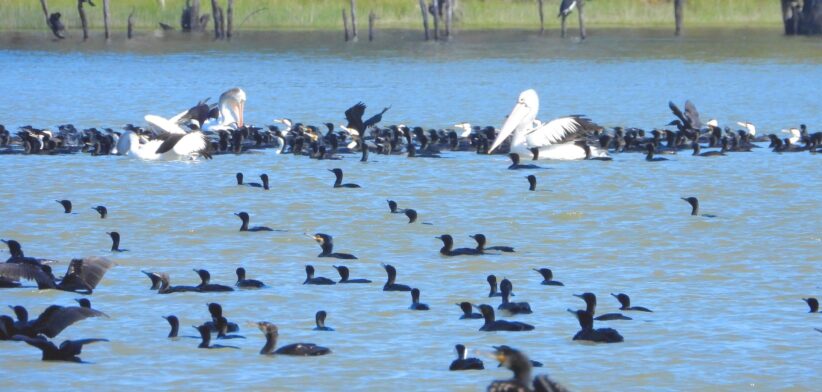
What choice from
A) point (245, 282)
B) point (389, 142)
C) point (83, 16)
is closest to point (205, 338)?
point (245, 282)

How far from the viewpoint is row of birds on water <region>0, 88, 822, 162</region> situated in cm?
2193

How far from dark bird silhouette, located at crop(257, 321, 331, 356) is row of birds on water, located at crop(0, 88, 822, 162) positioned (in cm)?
1111

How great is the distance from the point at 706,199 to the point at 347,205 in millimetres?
3665

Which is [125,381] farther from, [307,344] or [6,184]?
[6,184]

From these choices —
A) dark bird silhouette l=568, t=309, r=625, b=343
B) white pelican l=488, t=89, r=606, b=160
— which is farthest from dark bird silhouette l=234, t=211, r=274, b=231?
white pelican l=488, t=89, r=606, b=160

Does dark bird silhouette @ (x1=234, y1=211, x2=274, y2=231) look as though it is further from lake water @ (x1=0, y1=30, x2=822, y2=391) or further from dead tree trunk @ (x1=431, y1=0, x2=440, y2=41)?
dead tree trunk @ (x1=431, y1=0, x2=440, y2=41)

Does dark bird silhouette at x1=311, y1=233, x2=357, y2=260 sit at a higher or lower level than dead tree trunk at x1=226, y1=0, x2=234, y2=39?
lower

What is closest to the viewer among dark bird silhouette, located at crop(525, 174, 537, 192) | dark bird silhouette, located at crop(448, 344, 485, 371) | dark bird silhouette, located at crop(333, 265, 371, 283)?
dark bird silhouette, located at crop(448, 344, 485, 371)

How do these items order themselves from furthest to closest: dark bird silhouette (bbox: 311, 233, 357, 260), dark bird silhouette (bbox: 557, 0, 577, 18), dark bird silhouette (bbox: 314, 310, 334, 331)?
dark bird silhouette (bbox: 557, 0, 577, 18), dark bird silhouette (bbox: 311, 233, 357, 260), dark bird silhouette (bbox: 314, 310, 334, 331)

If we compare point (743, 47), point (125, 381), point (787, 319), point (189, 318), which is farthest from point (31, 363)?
point (743, 47)

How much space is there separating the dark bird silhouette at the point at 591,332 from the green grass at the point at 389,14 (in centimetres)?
5403

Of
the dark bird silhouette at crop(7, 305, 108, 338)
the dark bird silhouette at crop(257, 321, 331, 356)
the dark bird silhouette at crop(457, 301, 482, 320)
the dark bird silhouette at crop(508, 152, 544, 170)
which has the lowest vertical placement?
the dark bird silhouette at crop(508, 152, 544, 170)

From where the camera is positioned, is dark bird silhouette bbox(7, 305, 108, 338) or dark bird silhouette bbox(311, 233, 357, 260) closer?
dark bird silhouette bbox(7, 305, 108, 338)

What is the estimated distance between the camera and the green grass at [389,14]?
6475cm
